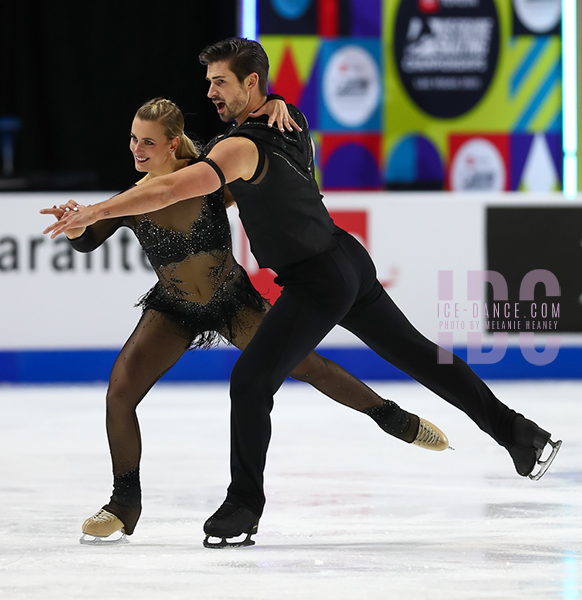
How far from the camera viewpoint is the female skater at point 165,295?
8.07 feet

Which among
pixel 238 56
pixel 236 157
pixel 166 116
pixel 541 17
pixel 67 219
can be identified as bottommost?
pixel 67 219

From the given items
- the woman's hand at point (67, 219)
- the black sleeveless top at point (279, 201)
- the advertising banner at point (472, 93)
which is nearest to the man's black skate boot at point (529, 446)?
the black sleeveless top at point (279, 201)

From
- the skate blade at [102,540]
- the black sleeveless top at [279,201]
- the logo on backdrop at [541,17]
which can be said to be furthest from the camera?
the logo on backdrop at [541,17]

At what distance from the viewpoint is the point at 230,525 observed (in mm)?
2316

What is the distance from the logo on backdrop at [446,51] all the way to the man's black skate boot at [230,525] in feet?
20.8

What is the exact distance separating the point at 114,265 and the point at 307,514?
10.7ft

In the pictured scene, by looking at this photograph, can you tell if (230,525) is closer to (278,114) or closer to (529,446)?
(529,446)

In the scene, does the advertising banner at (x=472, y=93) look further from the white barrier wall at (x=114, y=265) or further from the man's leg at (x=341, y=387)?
the man's leg at (x=341, y=387)

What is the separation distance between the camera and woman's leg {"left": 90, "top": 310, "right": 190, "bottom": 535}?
8.07 ft

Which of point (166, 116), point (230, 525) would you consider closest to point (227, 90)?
point (166, 116)

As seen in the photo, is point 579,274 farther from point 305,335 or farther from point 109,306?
point 305,335

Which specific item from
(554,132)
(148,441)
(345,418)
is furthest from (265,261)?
(554,132)

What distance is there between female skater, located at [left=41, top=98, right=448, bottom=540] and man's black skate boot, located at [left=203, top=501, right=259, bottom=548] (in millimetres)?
248

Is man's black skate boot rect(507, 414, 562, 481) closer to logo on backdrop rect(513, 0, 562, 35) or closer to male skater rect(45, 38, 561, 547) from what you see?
male skater rect(45, 38, 561, 547)
